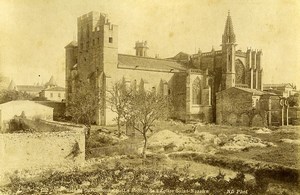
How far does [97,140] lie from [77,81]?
9.92m

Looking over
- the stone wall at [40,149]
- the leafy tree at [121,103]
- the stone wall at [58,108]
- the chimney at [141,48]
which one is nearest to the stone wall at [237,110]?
the leafy tree at [121,103]

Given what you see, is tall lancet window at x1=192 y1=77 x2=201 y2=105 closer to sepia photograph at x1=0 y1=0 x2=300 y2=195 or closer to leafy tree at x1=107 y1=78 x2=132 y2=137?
sepia photograph at x1=0 y1=0 x2=300 y2=195

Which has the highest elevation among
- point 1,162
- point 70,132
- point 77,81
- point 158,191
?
point 77,81

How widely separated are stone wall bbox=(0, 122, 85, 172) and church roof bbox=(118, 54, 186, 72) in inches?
468

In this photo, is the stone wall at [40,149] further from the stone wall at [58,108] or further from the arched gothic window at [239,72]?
the arched gothic window at [239,72]

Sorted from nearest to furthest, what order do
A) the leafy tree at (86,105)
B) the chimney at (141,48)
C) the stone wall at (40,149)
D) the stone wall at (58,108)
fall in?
1. the stone wall at (40,149)
2. the leafy tree at (86,105)
3. the stone wall at (58,108)
4. the chimney at (141,48)

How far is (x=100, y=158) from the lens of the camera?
12242 millimetres

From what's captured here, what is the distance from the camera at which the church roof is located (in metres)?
23.6

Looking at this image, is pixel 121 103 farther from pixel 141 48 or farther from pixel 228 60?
pixel 141 48

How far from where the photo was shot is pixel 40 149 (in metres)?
10.4

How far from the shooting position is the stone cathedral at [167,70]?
70.9ft

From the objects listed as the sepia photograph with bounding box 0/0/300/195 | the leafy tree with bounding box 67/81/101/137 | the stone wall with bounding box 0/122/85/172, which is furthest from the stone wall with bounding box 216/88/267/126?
the stone wall with bounding box 0/122/85/172

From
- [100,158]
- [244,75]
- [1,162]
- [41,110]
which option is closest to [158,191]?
[100,158]

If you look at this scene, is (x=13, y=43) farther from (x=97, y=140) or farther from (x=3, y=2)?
(x=97, y=140)
